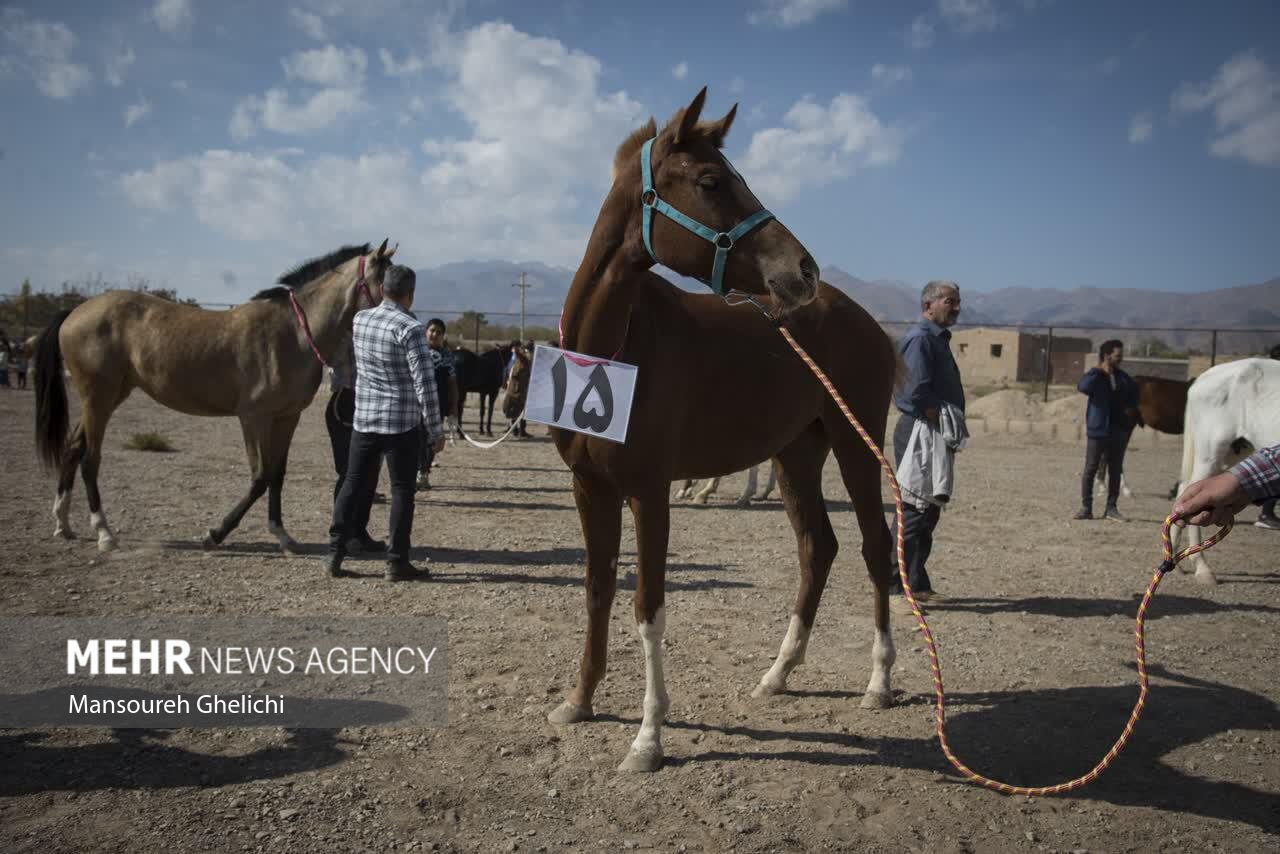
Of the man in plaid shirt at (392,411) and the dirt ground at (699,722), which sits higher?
the man in plaid shirt at (392,411)

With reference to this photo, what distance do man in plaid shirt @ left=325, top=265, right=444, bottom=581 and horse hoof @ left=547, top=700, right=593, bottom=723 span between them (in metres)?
2.46

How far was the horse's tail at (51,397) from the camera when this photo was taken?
6.79 metres

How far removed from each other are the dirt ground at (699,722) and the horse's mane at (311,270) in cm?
225

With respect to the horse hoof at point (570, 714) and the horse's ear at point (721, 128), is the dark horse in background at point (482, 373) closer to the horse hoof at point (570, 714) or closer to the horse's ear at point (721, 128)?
the horse hoof at point (570, 714)

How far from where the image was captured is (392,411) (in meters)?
5.64

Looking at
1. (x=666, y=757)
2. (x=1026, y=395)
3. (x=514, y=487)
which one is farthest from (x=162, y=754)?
(x=1026, y=395)

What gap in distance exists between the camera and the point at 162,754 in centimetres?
316

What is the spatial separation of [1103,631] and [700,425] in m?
3.61

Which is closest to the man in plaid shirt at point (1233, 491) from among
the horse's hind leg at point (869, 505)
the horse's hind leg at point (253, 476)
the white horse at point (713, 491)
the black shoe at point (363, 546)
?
the horse's hind leg at point (869, 505)

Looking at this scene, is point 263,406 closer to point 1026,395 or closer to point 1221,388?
point 1221,388

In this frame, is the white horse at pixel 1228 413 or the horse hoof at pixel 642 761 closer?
the horse hoof at pixel 642 761

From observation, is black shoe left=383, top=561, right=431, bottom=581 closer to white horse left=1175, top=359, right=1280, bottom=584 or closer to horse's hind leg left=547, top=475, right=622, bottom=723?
horse's hind leg left=547, top=475, right=622, bottom=723

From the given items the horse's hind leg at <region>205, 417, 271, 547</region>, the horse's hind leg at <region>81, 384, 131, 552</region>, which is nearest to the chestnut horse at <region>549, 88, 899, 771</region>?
the horse's hind leg at <region>205, 417, 271, 547</region>

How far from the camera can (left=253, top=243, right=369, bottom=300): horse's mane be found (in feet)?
23.0
